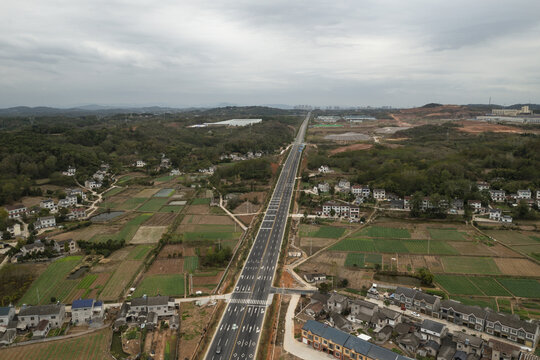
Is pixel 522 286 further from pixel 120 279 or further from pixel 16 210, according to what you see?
pixel 16 210

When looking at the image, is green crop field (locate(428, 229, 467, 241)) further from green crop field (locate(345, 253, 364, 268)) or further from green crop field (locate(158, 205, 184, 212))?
green crop field (locate(158, 205, 184, 212))

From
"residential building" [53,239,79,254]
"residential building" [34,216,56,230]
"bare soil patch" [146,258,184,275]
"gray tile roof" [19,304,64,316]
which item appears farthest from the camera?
"residential building" [34,216,56,230]

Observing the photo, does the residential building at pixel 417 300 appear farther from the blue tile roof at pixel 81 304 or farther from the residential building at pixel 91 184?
the residential building at pixel 91 184


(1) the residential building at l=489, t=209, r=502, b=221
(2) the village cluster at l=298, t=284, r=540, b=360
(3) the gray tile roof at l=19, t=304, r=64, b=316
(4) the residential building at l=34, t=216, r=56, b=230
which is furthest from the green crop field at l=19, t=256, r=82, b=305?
(1) the residential building at l=489, t=209, r=502, b=221

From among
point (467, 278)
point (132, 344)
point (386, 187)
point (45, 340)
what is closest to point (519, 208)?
point (386, 187)

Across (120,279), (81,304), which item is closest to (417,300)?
(81,304)

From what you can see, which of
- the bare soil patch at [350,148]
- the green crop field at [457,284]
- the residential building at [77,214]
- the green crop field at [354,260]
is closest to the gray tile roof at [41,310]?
the residential building at [77,214]

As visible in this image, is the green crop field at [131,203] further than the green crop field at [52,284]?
Yes
